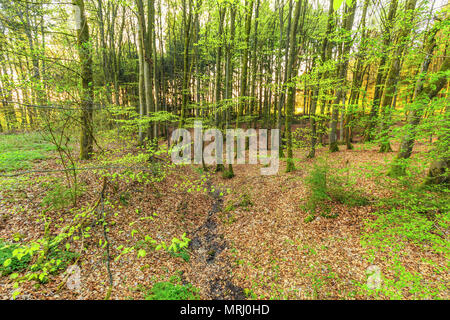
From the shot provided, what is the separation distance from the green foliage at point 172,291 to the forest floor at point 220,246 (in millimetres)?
110

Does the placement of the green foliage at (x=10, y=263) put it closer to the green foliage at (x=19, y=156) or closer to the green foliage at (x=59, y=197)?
the green foliage at (x=59, y=197)

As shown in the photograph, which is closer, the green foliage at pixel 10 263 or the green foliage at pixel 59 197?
the green foliage at pixel 10 263

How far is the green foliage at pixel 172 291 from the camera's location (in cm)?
427

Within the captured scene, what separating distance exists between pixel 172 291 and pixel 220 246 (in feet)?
7.89

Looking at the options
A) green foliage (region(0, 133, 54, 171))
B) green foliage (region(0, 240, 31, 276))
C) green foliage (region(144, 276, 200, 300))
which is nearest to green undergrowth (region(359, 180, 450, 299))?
green foliage (region(144, 276, 200, 300))

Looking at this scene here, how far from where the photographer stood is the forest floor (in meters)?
4.04

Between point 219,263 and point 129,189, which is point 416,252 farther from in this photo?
point 129,189

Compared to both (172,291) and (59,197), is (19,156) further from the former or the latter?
(172,291)

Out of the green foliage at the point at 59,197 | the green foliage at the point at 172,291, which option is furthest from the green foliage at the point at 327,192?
the green foliage at the point at 59,197

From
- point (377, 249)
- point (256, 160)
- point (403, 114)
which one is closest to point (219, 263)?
point (377, 249)

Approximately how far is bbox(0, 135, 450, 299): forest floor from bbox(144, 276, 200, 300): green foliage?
0.11 metres

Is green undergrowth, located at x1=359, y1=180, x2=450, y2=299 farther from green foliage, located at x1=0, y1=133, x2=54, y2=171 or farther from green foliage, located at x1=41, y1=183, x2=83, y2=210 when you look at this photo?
green foliage, located at x1=0, y1=133, x2=54, y2=171

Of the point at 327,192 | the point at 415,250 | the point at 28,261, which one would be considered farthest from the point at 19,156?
the point at 415,250

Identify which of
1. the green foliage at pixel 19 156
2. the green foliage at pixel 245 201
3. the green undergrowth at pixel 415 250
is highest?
the green foliage at pixel 19 156
